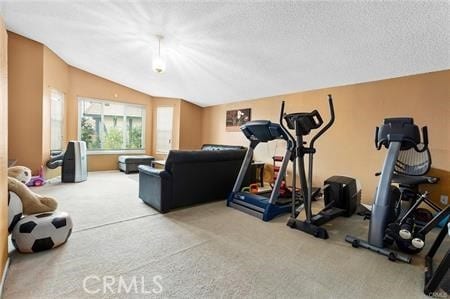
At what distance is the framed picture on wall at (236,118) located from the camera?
19.1ft

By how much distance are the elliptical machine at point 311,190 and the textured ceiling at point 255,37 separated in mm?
878

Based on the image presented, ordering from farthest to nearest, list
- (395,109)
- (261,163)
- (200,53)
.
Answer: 1. (261,163)
2. (200,53)
3. (395,109)

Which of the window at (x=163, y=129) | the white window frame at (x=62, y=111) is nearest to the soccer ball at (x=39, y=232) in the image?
the white window frame at (x=62, y=111)

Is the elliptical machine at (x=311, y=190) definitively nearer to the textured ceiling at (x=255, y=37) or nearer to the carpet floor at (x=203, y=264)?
the carpet floor at (x=203, y=264)

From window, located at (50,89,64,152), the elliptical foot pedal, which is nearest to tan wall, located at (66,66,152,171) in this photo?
window, located at (50,89,64,152)

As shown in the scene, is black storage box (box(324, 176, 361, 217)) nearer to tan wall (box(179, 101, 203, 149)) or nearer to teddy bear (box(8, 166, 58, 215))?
teddy bear (box(8, 166, 58, 215))

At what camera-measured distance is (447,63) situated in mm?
2885

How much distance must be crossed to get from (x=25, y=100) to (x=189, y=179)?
3892 mm

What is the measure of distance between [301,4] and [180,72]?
3167 mm

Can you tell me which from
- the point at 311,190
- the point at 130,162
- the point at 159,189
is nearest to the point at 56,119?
the point at 130,162

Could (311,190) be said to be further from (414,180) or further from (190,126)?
(190,126)

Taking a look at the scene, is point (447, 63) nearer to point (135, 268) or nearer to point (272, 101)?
point (272, 101)

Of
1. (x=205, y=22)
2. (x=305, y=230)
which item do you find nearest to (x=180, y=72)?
(x=205, y=22)

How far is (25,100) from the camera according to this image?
175 inches
